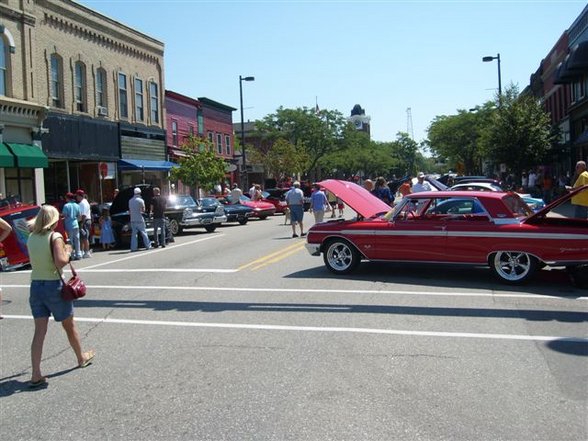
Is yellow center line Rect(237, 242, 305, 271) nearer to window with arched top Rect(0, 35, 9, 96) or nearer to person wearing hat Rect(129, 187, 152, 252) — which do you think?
person wearing hat Rect(129, 187, 152, 252)

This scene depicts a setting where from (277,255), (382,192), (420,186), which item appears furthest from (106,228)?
(420,186)

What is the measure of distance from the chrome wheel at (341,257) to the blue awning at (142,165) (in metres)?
22.6

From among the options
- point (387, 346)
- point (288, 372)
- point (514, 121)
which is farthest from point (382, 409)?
point (514, 121)

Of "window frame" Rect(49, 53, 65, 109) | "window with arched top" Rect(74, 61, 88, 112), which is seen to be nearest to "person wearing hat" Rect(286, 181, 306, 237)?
"window frame" Rect(49, 53, 65, 109)

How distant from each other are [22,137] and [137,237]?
9.78 metres

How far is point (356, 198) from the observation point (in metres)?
12.0

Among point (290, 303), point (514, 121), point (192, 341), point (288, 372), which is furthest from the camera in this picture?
point (514, 121)

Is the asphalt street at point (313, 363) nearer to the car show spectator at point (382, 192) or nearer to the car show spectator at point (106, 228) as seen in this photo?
the car show spectator at point (382, 192)

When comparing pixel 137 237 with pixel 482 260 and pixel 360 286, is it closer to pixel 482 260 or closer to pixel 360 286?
pixel 360 286

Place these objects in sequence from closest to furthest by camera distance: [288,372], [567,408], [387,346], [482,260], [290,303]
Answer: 1. [567,408]
2. [288,372]
3. [387,346]
4. [290,303]
5. [482,260]

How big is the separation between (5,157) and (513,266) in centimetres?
1930

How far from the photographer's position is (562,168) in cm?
3997

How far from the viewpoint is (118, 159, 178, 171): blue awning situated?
3188 centimetres

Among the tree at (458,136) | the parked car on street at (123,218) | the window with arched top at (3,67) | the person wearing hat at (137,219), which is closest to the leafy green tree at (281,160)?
the tree at (458,136)
